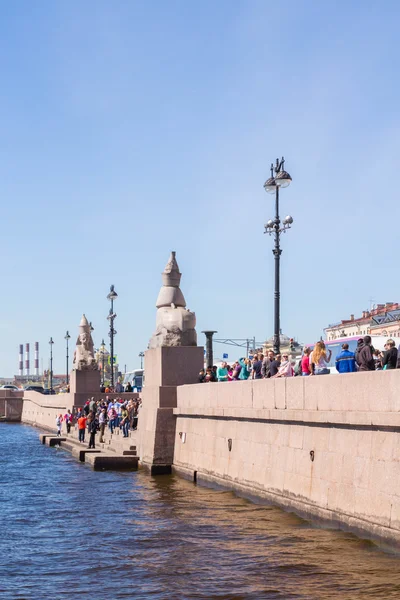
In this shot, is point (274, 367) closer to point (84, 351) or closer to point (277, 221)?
point (277, 221)

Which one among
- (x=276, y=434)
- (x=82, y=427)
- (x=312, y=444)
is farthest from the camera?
(x=82, y=427)

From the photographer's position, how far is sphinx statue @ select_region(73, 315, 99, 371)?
47.9 meters

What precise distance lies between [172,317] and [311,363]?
7.07 metres

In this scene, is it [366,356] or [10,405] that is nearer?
[366,356]

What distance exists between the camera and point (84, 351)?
48219 mm

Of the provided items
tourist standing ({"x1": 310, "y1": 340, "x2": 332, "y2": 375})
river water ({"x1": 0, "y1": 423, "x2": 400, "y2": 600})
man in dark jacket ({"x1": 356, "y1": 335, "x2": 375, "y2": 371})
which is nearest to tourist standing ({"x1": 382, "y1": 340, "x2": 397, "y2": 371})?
man in dark jacket ({"x1": 356, "y1": 335, "x2": 375, "y2": 371})

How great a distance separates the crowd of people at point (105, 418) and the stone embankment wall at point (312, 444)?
10.0 m

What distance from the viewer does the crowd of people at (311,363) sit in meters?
15.9

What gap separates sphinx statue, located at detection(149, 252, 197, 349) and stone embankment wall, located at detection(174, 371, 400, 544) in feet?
6.62

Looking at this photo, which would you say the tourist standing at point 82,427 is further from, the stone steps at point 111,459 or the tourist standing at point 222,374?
the tourist standing at point 222,374

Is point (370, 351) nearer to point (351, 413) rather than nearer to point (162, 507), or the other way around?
point (351, 413)

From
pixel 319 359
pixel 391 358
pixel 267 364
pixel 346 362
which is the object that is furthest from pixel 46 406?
pixel 391 358

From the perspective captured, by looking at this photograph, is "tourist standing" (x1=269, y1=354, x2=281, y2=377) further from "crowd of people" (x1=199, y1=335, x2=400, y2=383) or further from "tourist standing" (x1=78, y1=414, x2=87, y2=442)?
"tourist standing" (x1=78, y1=414, x2=87, y2=442)

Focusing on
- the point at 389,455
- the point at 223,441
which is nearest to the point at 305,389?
the point at 389,455
